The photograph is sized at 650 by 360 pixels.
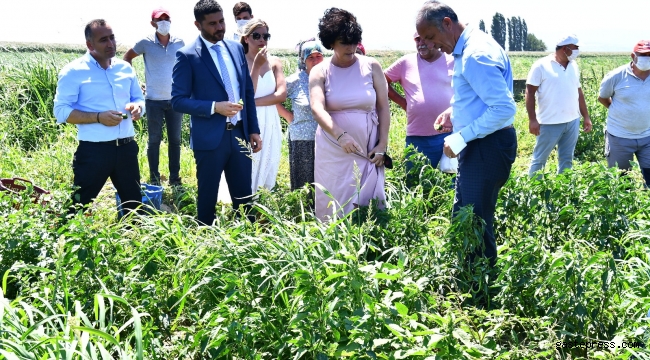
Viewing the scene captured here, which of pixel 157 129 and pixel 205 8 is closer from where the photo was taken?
pixel 205 8

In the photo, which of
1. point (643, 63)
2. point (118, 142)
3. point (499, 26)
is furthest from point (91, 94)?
point (499, 26)

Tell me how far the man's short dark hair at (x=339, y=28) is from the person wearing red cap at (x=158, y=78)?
2.47 meters

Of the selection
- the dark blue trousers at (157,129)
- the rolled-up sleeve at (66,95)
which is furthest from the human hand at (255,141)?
the dark blue trousers at (157,129)

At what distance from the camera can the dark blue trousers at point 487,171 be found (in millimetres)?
3533

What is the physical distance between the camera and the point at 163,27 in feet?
20.8

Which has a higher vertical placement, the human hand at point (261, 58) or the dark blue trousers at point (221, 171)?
the human hand at point (261, 58)

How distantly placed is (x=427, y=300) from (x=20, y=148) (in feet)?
20.9

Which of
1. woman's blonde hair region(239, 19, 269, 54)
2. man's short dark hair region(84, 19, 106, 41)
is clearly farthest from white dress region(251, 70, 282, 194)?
man's short dark hair region(84, 19, 106, 41)

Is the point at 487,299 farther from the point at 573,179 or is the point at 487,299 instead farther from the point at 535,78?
Answer: the point at 535,78

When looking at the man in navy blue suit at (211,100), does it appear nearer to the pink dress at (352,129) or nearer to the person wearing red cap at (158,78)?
the pink dress at (352,129)

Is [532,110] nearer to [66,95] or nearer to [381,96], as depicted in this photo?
[381,96]

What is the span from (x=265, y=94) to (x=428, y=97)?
1327 millimetres

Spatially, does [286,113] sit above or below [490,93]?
below

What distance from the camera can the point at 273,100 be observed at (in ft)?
17.8
